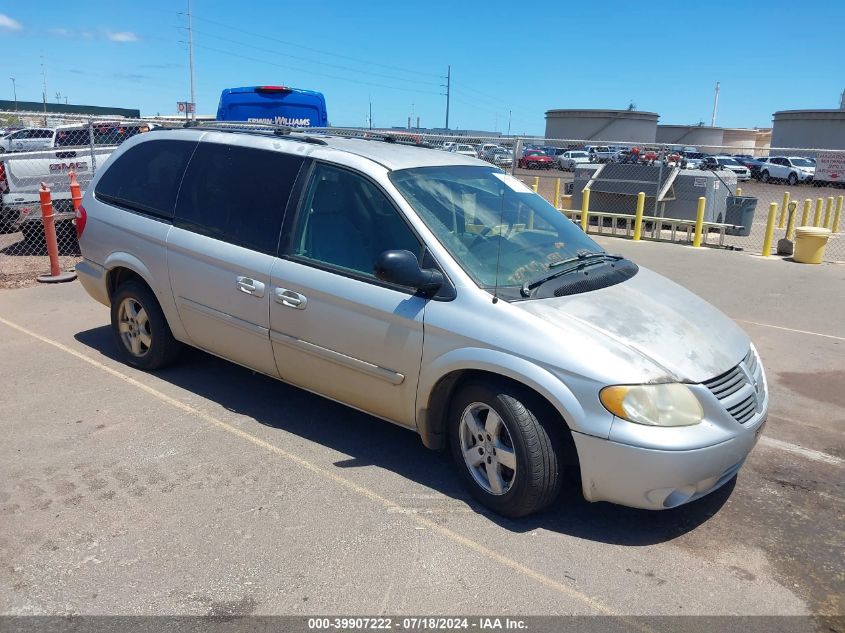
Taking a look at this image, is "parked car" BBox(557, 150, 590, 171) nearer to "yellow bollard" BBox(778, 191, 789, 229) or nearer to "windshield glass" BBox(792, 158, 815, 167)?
"windshield glass" BBox(792, 158, 815, 167)

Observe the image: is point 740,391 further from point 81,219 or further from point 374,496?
point 81,219

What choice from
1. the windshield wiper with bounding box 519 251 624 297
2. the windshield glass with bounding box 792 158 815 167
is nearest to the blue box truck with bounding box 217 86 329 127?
the windshield wiper with bounding box 519 251 624 297

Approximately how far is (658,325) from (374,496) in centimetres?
175

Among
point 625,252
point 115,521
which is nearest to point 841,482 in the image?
point 115,521

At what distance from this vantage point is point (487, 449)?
362 centimetres

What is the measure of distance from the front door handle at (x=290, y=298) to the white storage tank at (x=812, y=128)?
5737 cm

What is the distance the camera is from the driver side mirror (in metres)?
3.63

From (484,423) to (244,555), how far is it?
132 centimetres

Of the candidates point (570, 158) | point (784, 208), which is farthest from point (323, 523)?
point (570, 158)

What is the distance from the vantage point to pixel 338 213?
429cm

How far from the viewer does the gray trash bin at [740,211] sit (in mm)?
14312

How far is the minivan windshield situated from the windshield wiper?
0.10 feet

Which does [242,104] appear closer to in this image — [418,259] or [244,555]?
[418,259]

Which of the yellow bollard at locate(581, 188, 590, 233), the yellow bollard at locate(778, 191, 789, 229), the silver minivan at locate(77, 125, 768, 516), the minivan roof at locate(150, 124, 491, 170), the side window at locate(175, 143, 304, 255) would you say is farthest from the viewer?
the yellow bollard at locate(778, 191, 789, 229)
